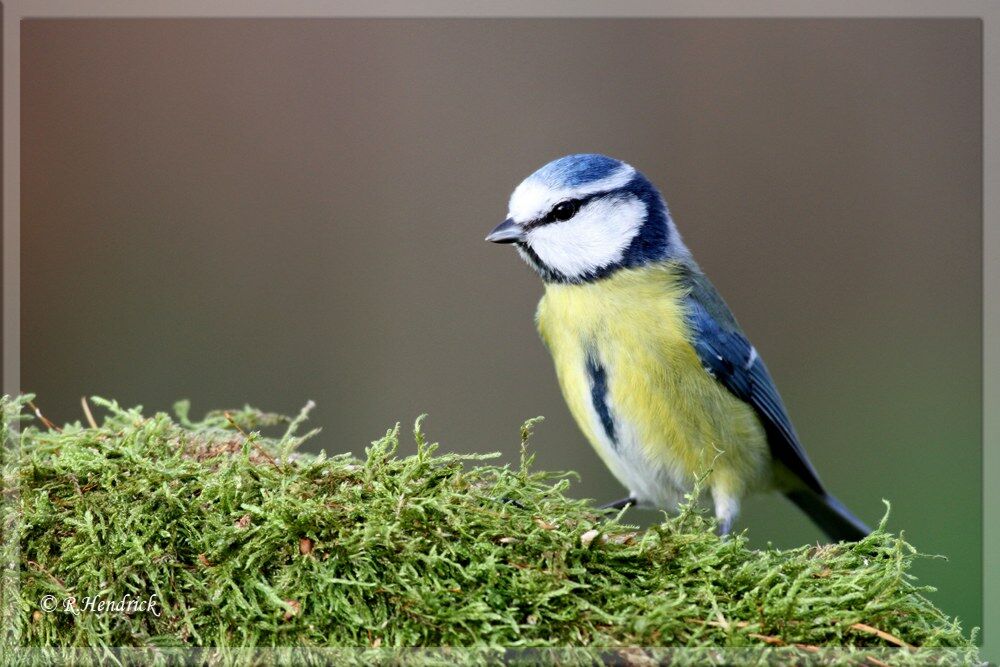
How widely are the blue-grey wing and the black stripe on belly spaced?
163 millimetres

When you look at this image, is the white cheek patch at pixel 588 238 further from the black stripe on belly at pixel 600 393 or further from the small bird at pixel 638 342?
the black stripe on belly at pixel 600 393

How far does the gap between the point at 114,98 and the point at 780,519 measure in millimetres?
1808

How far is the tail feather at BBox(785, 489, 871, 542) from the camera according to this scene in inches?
58.7

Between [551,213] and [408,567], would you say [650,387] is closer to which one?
[551,213]

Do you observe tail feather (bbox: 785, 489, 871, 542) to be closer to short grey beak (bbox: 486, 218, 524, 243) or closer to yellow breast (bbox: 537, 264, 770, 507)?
yellow breast (bbox: 537, 264, 770, 507)

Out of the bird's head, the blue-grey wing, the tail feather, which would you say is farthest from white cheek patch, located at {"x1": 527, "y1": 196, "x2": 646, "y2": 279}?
the tail feather

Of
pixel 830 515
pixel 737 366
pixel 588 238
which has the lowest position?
pixel 830 515

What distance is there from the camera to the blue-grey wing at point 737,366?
1.31m

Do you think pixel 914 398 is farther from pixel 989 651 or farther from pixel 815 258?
pixel 989 651

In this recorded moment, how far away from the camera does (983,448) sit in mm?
1256

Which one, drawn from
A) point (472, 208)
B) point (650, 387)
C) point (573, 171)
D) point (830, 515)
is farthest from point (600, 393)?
point (472, 208)

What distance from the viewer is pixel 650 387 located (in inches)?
49.5

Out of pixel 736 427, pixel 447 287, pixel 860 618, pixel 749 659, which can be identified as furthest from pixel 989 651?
pixel 447 287

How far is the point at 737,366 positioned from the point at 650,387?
7.6 inches
